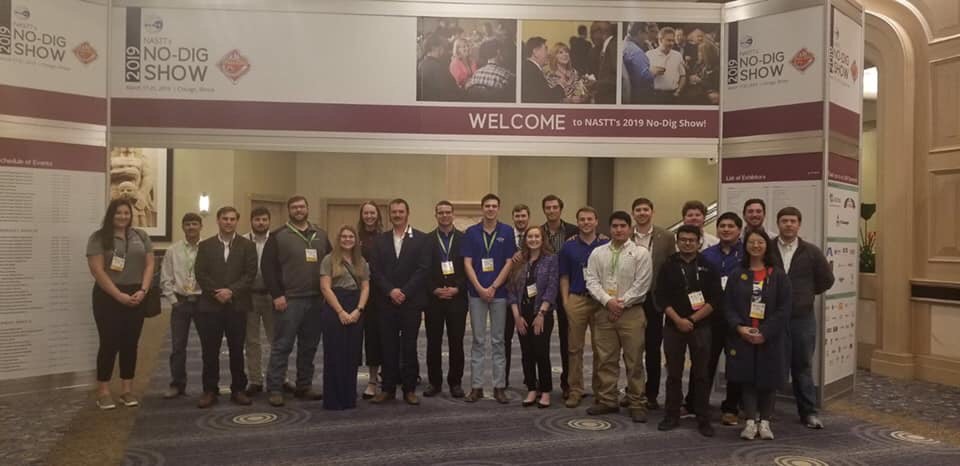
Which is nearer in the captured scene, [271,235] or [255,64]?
[271,235]

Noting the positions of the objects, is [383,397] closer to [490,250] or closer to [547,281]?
[490,250]

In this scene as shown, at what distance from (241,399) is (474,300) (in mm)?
1693

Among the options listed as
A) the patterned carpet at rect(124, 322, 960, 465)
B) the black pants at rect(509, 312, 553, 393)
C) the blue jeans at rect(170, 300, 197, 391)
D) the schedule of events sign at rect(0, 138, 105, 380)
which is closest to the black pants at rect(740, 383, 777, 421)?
the patterned carpet at rect(124, 322, 960, 465)

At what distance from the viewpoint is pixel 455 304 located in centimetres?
470

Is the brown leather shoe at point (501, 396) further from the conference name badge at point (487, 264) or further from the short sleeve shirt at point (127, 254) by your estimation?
the short sleeve shirt at point (127, 254)

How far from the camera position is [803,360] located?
419 centimetres

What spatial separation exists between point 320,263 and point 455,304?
0.96m

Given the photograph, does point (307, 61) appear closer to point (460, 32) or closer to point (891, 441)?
point (460, 32)

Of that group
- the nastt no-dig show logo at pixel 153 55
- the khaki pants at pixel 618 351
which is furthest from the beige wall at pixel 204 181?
the khaki pants at pixel 618 351

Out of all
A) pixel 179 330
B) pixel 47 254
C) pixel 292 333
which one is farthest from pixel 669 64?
pixel 47 254

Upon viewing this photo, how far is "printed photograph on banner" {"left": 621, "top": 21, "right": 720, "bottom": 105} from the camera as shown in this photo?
524 cm

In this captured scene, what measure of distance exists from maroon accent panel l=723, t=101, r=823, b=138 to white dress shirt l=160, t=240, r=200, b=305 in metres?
4.00

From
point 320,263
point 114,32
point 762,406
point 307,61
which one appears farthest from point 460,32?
point 762,406

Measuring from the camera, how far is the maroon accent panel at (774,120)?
15.3ft
